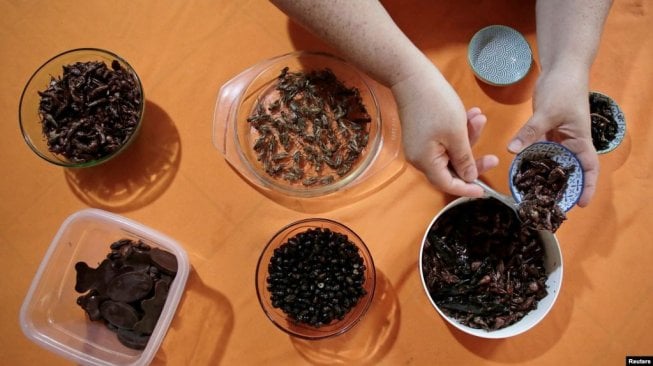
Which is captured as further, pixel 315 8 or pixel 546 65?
pixel 546 65

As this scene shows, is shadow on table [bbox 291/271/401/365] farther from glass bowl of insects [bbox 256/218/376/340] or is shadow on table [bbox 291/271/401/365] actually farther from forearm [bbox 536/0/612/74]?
forearm [bbox 536/0/612/74]

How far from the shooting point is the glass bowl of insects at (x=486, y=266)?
4.55ft

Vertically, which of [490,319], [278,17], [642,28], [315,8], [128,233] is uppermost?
[315,8]

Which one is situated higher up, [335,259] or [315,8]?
[315,8]

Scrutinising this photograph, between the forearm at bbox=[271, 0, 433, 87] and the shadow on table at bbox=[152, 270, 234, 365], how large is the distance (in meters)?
0.86

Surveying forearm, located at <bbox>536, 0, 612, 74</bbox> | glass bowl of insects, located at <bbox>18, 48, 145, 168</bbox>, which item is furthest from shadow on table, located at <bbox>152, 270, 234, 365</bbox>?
forearm, located at <bbox>536, 0, 612, 74</bbox>

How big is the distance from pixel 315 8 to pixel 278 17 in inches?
20.5

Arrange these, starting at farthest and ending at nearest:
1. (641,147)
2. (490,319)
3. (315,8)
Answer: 1. (641,147)
2. (490,319)
3. (315,8)

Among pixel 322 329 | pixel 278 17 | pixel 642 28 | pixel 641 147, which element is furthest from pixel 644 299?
pixel 278 17

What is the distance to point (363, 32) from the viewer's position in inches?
48.7

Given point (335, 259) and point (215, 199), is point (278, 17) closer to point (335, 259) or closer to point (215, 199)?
point (215, 199)

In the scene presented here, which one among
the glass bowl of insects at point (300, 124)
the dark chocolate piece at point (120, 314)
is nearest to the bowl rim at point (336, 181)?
the glass bowl of insects at point (300, 124)

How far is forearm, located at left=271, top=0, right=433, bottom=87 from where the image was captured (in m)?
1.22

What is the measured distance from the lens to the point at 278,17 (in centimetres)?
170
